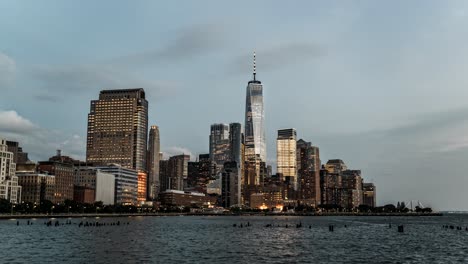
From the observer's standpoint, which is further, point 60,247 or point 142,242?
point 142,242

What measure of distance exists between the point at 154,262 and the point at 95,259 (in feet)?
35.0

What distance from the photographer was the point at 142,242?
130 metres

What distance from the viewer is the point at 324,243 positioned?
134 metres

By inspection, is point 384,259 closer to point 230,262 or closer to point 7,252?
point 230,262

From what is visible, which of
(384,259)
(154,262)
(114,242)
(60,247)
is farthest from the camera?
(114,242)

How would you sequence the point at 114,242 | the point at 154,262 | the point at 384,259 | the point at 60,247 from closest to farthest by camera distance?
the point at 154,262 → the point at 384,259 → the point at 60,247 → the point at 114,242

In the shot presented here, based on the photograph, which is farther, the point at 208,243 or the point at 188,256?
the point at 208,243

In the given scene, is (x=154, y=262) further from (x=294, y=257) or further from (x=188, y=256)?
(x=294, y=257)

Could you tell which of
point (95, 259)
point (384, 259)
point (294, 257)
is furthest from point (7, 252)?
point (384, 259)

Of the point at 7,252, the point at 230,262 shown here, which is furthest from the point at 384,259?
the point at 7,252

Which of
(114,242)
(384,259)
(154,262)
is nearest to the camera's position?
(154,262)

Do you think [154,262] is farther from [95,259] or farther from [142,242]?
[142,242]

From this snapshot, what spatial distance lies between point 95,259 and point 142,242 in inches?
1525

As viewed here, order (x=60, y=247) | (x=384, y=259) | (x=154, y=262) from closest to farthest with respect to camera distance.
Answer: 1. (x=154, y=262)
2. (x=384, y=259)
3. (x=60, y=247)
